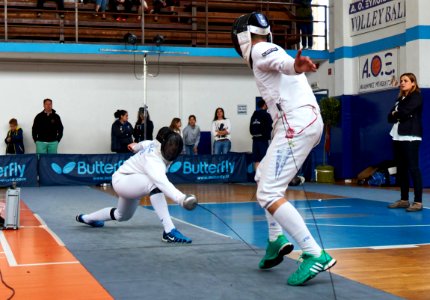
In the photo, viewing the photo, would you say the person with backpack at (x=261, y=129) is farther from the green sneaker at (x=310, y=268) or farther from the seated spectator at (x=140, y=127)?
the green sneaker at (x=310, y=268)

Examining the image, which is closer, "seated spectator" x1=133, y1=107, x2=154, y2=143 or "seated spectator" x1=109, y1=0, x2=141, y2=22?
"seated spectator" x1=133, y1=107, x2=154, y2=143

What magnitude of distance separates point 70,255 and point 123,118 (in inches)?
427

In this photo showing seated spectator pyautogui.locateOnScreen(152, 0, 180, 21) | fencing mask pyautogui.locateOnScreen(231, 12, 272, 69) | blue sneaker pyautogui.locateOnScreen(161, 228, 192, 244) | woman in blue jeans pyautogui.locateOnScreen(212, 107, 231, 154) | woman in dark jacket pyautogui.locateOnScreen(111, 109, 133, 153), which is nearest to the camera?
fencing mask pyautogui.locateOnScreen(231, 12, 272, 69)

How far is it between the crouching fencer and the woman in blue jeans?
33.8 feet

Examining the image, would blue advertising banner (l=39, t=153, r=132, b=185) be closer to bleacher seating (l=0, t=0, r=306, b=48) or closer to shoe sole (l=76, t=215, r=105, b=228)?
bleacher seating (l=0, t=0, r=306, b=48)

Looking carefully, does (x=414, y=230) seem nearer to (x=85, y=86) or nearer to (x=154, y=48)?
(x=154, y=48)

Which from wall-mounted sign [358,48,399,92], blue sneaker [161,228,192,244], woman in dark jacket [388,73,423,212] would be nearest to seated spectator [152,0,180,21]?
wall-mounted sign [358,48,399,92]

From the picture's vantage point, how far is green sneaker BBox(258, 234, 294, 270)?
4.81 meters

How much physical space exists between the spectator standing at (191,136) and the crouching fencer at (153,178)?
10523 mm

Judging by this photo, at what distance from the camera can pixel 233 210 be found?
9547 millimetres

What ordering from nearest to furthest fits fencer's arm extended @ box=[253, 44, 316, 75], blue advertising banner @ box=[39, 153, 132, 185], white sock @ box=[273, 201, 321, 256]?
fencer's arm extended @ box=[253, 44, 316, 75] → white sock @ box=[273, 201, 321, 256] → blue advertising banner @ box=[39, 153, 132, 185]

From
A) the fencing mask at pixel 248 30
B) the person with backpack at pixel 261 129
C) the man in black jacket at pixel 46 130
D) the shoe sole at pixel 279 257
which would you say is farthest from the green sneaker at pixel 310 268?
the man in black jacket at pixel 46 130

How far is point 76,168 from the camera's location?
15211 millimetres

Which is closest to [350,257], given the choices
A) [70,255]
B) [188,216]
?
[70,255]
